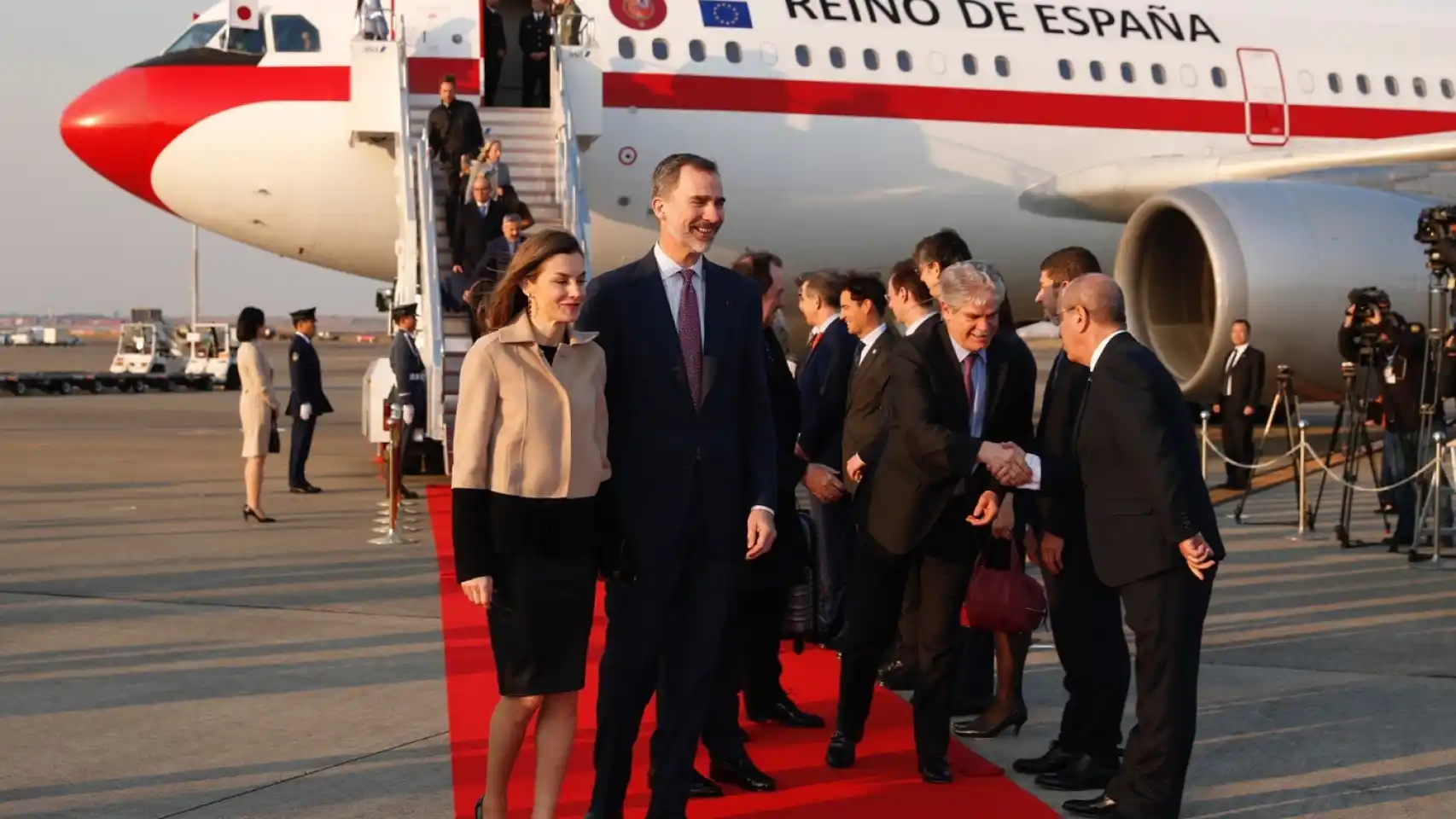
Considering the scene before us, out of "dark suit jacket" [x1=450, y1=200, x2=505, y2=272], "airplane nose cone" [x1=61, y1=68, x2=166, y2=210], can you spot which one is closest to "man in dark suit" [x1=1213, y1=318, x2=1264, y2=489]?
"dark suit jacket" [x1=450, y1=200, x2=505, y2=272]

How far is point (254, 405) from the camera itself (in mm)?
10414

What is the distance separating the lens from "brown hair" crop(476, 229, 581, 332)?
3.95m

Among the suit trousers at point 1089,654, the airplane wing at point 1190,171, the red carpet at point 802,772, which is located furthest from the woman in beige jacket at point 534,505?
the airplane wing at point 1190,171

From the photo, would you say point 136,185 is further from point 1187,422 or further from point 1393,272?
point 1187,422

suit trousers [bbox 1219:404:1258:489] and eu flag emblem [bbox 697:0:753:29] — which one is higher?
eu flag emblem [bbox 697:0:753:29]

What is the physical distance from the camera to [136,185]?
13.5m

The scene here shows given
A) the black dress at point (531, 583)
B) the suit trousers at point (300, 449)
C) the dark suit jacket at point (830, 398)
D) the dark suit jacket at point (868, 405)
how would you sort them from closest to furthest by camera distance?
the black dress at point (531, 583), the dark suit jacket at point (868, 405), the dark suit jacket at point (830, 398), the suit trousers at point (300, 449)

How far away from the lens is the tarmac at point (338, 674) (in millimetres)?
4555

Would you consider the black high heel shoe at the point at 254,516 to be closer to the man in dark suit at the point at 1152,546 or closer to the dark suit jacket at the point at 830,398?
the dark suit jacket at the point at 830,398

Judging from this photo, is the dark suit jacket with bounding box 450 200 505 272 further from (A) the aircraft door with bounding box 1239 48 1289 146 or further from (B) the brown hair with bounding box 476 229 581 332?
(B) the brown hair with bounding box 476 229 581 332

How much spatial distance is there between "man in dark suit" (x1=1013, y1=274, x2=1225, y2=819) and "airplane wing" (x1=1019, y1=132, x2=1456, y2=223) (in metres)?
10.1

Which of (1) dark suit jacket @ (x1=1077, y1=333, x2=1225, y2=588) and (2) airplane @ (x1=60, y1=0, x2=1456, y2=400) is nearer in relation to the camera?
(1) dark suit jacket @ (x1=1077, y1=333, x2=1225, y2=588)

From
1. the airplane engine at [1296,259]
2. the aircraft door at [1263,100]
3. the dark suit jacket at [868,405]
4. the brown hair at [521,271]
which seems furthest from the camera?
the aircraft door at [1263,100]

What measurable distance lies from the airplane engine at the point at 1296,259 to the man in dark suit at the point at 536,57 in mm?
4834
